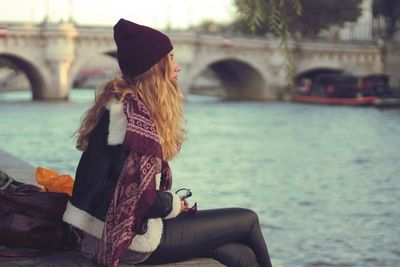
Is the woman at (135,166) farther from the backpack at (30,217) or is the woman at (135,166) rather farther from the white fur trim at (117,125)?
the backpack at (30,217)

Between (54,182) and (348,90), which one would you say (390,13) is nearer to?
(348,90)

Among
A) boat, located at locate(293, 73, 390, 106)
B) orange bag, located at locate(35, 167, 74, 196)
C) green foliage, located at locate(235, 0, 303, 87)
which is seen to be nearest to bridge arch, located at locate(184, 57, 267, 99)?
boat, located at locate(293, 73, 390, 106)

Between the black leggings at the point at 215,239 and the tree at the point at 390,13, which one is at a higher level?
the black leggings at the point at 215,239

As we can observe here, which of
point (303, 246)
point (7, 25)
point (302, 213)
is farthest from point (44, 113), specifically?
point (303, 246)

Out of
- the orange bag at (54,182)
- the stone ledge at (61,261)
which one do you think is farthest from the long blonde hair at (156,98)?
the orange bag at (54,182)

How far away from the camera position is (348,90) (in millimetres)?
36906

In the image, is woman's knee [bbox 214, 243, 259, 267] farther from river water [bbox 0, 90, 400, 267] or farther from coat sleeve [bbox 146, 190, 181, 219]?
river water [bbox 0, 90, 400, 267]

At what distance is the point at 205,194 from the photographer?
11945mm

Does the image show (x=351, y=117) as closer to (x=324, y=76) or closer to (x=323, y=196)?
(x=324, y=76)

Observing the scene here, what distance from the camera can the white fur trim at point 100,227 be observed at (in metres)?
3.39

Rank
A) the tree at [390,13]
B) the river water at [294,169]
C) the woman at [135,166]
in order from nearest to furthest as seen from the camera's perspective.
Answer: the woman at [135,166]
the river water at [294,169]
the tree at [390,13]

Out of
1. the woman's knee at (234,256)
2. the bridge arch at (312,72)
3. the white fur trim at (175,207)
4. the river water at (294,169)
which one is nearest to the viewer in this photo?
the white fur trim at (175,207)

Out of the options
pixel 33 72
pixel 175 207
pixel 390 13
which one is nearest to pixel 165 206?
pixel 175 207

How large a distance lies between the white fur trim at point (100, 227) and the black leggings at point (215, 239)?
56 millimetres
